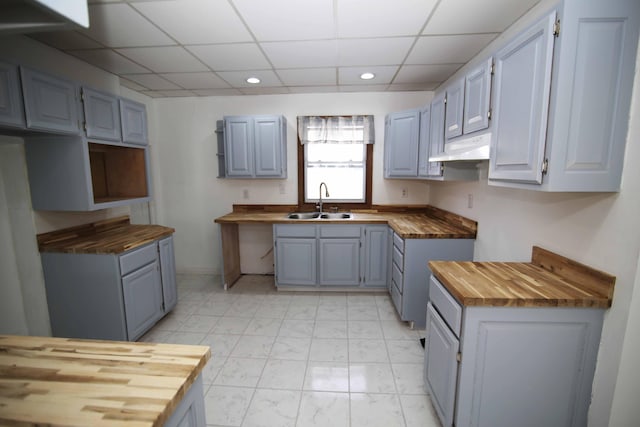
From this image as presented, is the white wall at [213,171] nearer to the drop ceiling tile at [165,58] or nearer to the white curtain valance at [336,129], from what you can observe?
the white curtain valance at [336,129]

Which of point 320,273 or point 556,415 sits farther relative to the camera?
point 320,273

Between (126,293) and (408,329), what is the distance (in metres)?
2.45

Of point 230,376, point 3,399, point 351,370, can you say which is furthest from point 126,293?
point 351,370

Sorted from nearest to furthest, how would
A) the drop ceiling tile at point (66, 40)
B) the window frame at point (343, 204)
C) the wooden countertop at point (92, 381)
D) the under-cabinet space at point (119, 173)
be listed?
the wooden countertop at point (92, 381) → the drop ceiling tile at point (66, 40) → the under-cabinet space at point (119, 173) → the window frame at point (343, 204)

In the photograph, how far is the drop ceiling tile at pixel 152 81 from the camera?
2.87m

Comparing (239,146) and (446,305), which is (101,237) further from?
(446,305)

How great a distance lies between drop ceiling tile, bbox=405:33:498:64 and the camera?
2.12 m

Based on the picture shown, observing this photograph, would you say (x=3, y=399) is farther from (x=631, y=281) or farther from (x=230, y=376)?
(x=631, y=281)

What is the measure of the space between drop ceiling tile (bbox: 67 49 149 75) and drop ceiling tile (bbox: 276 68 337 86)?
4.49 feet

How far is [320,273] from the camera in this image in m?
3.27

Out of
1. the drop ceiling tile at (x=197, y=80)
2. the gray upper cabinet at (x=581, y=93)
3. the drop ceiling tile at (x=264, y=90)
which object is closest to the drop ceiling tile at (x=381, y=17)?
the gray upper cabinet at (x=581, y=93)

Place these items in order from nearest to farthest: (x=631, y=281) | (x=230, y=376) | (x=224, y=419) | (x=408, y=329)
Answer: (x=631, y=281), (x=224, y=419), (x=230, y=376), (x=408, y=329)

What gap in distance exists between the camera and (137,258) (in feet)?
7.57

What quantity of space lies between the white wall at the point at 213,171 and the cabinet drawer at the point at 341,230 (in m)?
0.72
